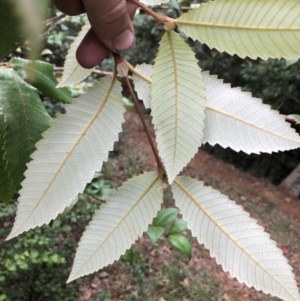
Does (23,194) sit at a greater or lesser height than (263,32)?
lesser

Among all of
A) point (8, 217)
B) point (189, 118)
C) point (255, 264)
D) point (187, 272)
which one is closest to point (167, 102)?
point (189, 118)

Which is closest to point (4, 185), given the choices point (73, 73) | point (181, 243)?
point (73, 73)

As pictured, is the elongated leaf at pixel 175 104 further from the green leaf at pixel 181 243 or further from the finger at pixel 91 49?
Answer: the green leaf at pixel 181 243

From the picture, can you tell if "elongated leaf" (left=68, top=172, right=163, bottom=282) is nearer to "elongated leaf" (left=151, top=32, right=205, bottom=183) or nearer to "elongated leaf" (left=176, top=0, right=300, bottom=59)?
"elongated leaf" (left=151, top=32, right=205, bottom=183)

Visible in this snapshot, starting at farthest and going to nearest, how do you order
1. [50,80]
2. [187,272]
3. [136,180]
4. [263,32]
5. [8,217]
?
1. [187,272]
2. [8,217]
3. [50,80]
4. [136,180]
5. [263,32]

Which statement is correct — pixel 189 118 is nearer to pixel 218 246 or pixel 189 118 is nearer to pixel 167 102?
pixel 167 102

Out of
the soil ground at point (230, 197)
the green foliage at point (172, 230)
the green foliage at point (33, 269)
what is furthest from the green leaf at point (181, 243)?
the green foliage at point (33, 269)
